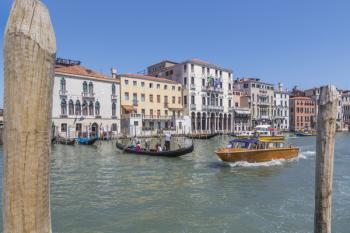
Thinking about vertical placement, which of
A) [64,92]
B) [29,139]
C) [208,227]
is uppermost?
[64,92]

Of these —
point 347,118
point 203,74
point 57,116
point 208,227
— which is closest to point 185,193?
point 208,227

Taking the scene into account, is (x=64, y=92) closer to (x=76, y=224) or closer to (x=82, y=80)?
(x=82, y=80)

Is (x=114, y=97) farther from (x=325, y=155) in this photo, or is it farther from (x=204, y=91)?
(x=325, y=155)

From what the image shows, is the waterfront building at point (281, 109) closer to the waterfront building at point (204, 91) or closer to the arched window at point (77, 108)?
the waterfront building at point (204, 91)

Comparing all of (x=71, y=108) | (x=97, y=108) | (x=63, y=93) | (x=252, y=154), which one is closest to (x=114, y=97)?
(x=97, y=108)

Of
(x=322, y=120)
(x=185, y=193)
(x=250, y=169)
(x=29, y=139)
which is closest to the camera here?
(x=29, y=139)

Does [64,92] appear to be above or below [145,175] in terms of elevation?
above

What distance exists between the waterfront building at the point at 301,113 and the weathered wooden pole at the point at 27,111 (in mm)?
61878

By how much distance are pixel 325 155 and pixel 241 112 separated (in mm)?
46210

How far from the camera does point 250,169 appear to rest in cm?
1240

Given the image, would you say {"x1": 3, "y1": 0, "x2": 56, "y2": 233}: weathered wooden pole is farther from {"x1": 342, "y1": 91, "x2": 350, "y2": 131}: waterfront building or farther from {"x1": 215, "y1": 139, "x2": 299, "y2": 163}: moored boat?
{"x1": 342, "y1": 91, "x2": 350, "y2": 131}: waterfront building

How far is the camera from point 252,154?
1349cm

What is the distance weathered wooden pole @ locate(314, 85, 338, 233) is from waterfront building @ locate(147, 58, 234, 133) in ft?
126

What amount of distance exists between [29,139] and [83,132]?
3181cm
